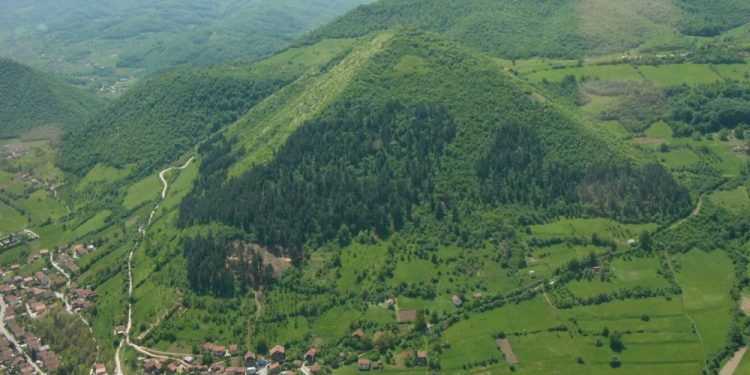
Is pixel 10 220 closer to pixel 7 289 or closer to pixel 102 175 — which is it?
pixel 102 175

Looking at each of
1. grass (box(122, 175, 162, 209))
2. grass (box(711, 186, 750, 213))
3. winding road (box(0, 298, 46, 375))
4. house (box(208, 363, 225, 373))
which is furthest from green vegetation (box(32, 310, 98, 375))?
grass (box(711, 186, 750, 213))

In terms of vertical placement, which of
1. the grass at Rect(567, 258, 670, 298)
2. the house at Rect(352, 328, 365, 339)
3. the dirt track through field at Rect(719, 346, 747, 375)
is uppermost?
the grass at Rect(567, 258, 670, 298)

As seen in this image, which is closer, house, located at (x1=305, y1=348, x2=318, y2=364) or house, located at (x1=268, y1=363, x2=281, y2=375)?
house, located at (x1=268, y1=363, x2=281, y2=375)

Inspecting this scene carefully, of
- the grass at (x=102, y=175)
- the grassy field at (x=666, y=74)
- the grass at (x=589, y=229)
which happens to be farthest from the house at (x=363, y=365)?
the grassy field at (x=666, y=74)

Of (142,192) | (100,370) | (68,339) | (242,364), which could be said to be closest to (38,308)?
(68,339)

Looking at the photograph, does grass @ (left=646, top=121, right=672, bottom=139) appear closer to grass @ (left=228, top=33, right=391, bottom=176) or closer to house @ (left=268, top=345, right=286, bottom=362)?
grass @ (left=228, top=33, right=391, bottom=176)

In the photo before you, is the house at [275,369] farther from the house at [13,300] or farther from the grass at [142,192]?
the grass at [142,192]
